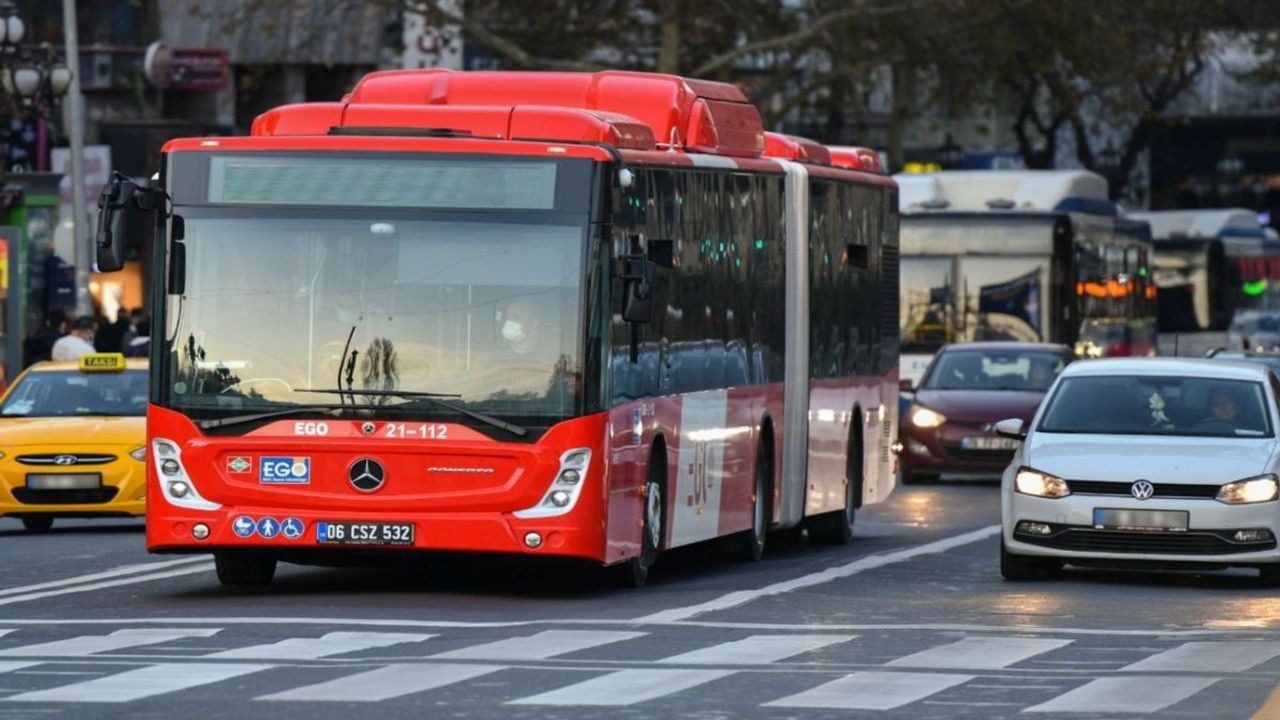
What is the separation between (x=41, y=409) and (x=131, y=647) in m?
12.7

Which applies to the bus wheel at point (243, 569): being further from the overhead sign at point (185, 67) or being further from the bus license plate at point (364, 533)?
the overhead sign at point (185, 67)

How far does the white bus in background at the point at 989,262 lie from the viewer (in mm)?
37656

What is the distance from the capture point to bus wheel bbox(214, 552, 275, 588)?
711 inches

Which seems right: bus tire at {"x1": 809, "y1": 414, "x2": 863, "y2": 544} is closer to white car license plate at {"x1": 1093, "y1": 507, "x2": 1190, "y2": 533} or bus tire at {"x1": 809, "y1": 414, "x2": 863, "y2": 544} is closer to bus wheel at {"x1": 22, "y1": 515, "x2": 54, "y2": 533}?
white car license plate at {"x1": 1093, "y1": 507, "x2": 1190, "y2": 533}

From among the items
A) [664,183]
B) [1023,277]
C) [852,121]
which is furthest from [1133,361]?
[852,121]

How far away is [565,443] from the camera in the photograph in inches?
661

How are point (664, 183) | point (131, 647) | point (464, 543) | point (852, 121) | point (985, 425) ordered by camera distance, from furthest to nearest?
point (852, 121)
point (985, 425)
point (664, 183)
point (464, 543)
point (131, 647)

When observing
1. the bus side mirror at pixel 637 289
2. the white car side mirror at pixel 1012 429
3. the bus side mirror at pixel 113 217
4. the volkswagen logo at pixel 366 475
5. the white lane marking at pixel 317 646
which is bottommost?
Result: the white lane marking at pixel 317 646

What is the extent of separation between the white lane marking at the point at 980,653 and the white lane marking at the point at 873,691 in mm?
482

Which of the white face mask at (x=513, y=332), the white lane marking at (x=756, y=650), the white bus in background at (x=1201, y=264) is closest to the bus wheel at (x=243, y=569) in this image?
the white face mask at (x=513, y=332)

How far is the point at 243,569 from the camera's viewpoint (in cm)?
1819

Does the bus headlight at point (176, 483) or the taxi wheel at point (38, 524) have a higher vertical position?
the bus headlight at point (176, 483)

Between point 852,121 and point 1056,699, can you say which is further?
point 852,121

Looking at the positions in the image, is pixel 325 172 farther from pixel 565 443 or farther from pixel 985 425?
Result: pixel 985 425
